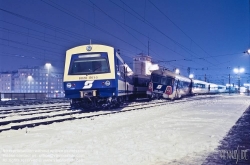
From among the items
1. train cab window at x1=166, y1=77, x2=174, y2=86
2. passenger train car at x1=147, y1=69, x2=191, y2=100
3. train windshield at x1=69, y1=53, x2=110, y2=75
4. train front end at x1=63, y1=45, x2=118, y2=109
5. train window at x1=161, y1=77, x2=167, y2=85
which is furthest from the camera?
train cab window at x1=166, y1=77, x2=174, y2=86

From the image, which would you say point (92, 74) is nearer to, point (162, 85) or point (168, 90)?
point (162, 85)

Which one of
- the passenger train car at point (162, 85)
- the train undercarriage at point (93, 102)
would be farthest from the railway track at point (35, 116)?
the passenger train car at point (162, 85)

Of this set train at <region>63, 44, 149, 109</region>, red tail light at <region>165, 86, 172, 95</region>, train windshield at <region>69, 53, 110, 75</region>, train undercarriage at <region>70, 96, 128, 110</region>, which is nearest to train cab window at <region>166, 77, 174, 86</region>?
red tail light at <region>165, 86, 172, 95</region>

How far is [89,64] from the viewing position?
43.1 feet

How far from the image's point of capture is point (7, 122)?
880 centimetres

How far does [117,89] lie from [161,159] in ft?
28.5

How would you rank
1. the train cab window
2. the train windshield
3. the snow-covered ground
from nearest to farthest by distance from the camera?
the snow-covered ground, the train windshield, the train cab window

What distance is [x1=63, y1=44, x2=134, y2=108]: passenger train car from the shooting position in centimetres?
1280

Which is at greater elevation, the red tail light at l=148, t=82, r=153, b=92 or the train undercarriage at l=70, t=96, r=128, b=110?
the red tail light at l=148, t=82, r=153, b=92

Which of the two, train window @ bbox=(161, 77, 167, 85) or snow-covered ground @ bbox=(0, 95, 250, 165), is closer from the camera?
snow-covered ground @ bbox=(0, 95, 250, 165)

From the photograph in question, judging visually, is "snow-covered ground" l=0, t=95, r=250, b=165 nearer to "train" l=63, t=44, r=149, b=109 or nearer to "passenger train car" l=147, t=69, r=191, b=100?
"train" l=63, t=44, r=149, b=109

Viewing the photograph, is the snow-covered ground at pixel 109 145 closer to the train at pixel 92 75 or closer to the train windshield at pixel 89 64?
the train at pixel 92 75

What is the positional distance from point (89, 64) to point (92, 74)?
63 centimetres

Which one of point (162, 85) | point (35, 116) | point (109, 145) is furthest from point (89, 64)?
point (162, 85)
